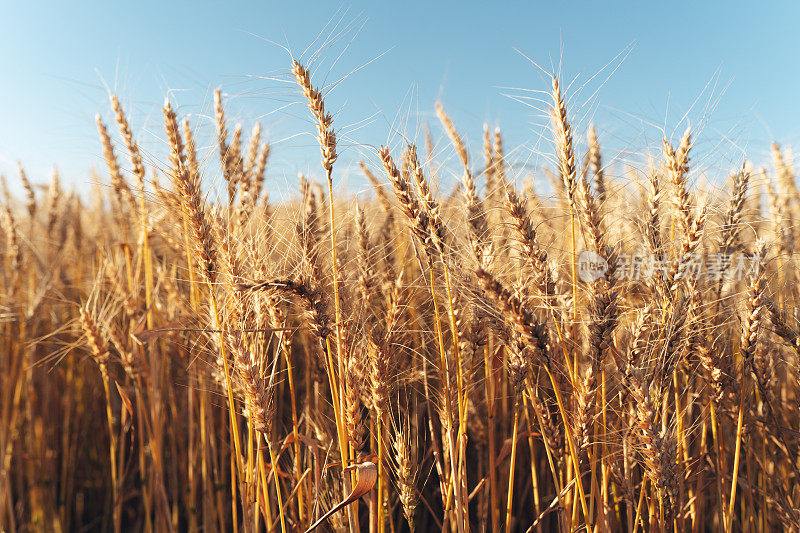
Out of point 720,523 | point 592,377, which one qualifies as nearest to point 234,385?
point 592,377

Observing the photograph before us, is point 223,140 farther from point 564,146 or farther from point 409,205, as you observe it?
point 564,146

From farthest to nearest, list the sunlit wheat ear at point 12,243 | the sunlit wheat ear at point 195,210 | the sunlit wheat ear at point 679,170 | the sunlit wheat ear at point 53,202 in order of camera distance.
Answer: the sunlit wheat ear at point 53,202, the sunlit wheat ear at point 12,243, the sunlit wheat ear at point 679,170, the sunlit wheat ear at point 195,210

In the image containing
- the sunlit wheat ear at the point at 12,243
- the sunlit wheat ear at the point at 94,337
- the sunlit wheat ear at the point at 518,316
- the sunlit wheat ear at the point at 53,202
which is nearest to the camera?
the sunlit wheat ear at the point at 518,316

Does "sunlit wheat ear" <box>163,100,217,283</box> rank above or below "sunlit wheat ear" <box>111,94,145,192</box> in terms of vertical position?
below

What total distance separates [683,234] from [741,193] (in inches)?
21.4

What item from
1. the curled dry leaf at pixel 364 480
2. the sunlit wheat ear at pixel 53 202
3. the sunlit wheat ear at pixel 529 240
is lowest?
the curled dry leaf at pixel 364 480

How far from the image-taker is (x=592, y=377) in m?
1.25

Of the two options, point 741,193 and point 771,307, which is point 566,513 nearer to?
point 771,307

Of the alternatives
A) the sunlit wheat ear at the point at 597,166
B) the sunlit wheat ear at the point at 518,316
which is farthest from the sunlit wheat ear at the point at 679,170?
the sunlit wheat ear at the point at 518,316

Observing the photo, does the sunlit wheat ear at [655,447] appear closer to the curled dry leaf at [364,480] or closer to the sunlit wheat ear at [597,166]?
the curled dry leaf at [364,480]

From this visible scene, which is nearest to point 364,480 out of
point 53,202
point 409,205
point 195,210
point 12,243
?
point 409,205

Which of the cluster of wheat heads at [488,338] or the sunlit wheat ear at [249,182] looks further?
the sunlit wheat ear at [249,182]

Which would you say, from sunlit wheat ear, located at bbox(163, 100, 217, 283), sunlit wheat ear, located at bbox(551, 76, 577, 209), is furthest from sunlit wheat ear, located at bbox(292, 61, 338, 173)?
sunlit wheat ear, located at bbox(551, 76, 577, 209)

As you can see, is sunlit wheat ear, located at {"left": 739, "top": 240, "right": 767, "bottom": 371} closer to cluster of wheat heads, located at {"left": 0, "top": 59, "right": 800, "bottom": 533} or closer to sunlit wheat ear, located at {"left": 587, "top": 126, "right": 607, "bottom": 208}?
cluster of wheat heads, located at {"left": 0, "top": 59, "right": 800, "bottom": 533}
